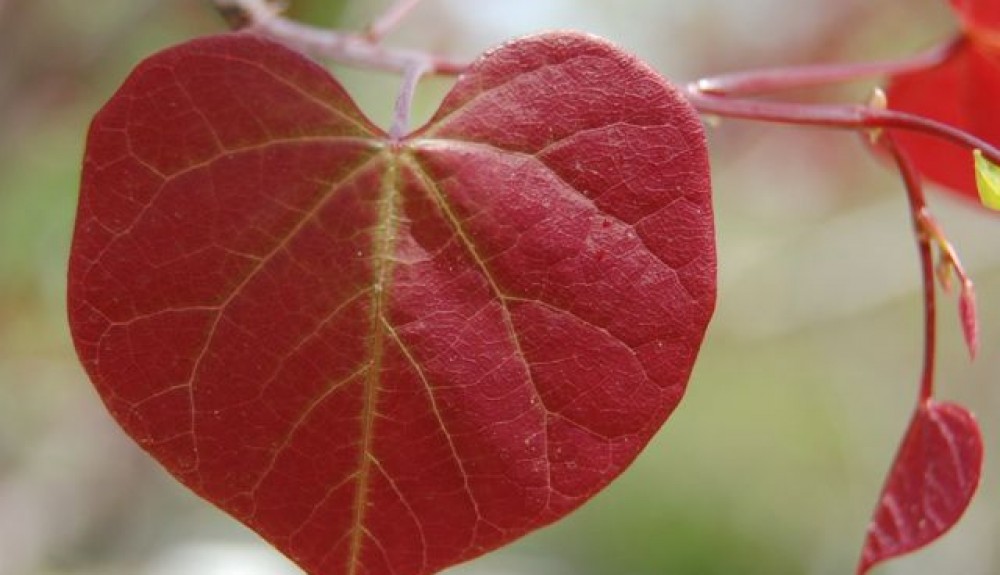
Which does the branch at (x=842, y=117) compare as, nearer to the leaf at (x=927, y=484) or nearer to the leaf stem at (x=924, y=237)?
the leaf stem at (x=924, y=237)

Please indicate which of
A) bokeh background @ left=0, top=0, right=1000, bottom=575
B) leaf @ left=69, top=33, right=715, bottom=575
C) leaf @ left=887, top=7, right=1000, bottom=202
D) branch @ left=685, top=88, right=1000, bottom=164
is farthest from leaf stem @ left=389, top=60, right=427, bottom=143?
bokeh background @ left=0, top=0, right=1000, bottom=575

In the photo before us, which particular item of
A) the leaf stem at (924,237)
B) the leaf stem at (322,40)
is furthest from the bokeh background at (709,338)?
the leaf stem at (924,237)

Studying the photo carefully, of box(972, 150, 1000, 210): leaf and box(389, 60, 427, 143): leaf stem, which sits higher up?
box(389, 60, 427, 143): leaf stem

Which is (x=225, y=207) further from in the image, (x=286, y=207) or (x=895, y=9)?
(x=895, y=9)

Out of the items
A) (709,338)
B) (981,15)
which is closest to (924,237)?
(981,15)

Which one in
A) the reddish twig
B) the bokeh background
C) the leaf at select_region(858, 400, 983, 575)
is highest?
the bokeh background

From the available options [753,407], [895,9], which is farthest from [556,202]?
[753,407]

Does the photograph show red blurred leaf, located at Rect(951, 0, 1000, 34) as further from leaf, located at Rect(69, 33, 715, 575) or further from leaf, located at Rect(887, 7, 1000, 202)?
leaf, located at Rect(69, 33, 715, 575)
